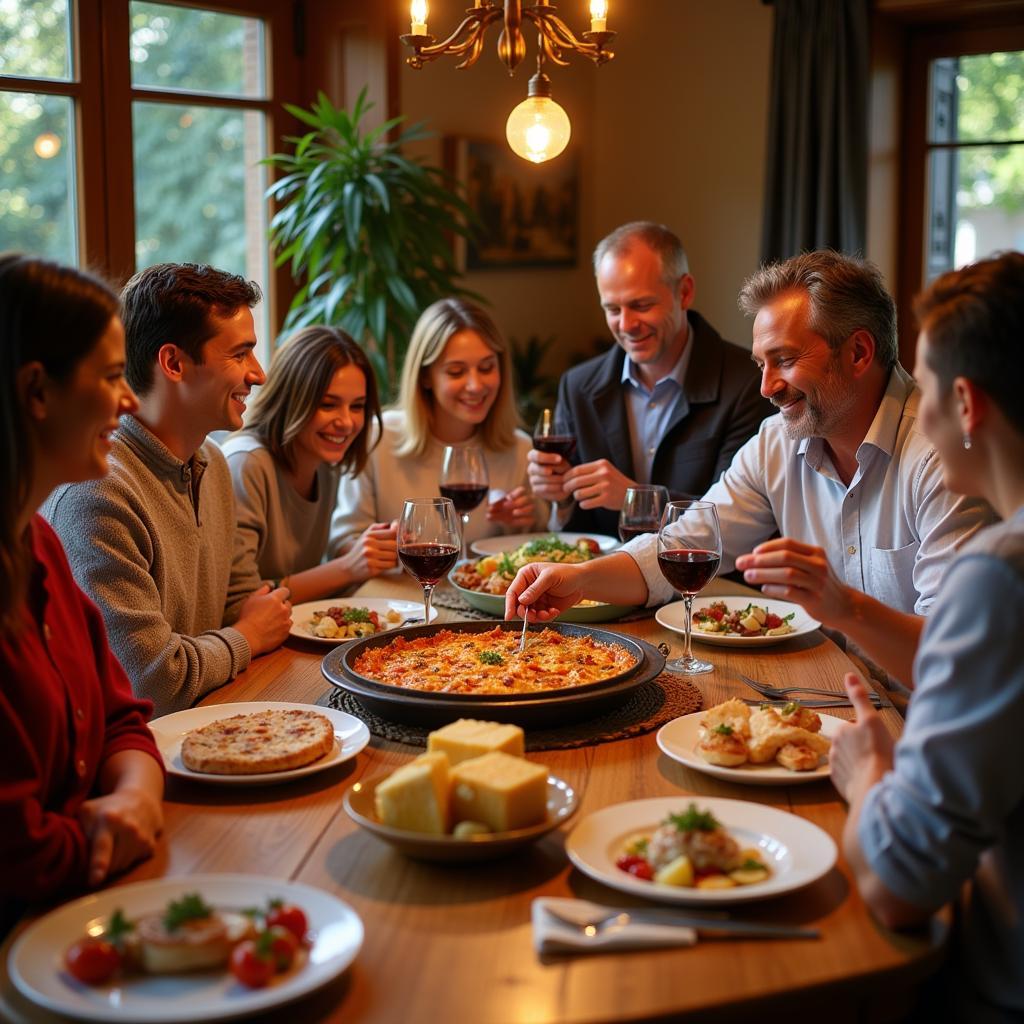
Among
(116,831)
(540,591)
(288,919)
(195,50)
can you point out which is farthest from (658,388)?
(288,919)

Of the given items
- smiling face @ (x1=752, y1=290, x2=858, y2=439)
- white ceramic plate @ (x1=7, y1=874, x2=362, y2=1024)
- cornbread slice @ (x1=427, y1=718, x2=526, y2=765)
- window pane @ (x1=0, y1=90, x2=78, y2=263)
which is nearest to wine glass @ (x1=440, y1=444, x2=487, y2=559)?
smiling face @ (x1=752, y1=290, x2=858, y2=439)

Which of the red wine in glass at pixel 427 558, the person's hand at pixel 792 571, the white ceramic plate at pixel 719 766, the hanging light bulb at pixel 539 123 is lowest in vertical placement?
the white ceramic plate at pixel 719 766

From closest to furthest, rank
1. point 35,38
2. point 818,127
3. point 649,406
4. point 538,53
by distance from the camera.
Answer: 1. point 538,53
2. point 649,406
3. point 35,38
4. point 818,127

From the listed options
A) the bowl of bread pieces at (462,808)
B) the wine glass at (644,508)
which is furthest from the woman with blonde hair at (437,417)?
the bowl of bread pieces at (462,808)

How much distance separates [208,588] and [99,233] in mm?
2441

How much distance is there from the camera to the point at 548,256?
634 centimetres

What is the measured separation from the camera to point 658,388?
3.81 metres

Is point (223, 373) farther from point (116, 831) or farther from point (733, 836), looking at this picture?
point (733, 836)

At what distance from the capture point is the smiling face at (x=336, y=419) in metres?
3.13

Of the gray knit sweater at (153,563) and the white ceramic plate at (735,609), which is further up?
the gray knit sweater at (153,563)

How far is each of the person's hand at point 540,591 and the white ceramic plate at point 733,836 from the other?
70 centimetres

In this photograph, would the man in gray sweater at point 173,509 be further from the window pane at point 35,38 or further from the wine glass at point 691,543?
the window pane at point 35,38

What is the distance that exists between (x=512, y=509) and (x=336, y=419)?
1.76 feet

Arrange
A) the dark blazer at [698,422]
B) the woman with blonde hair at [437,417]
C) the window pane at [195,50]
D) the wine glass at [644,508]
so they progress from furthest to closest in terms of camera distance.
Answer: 1. the window pane at [195,50]
2. the dark blazer at [698,422]
3. the woman with blonde hair at [437,417]
4. the wine glass at [644,508]
